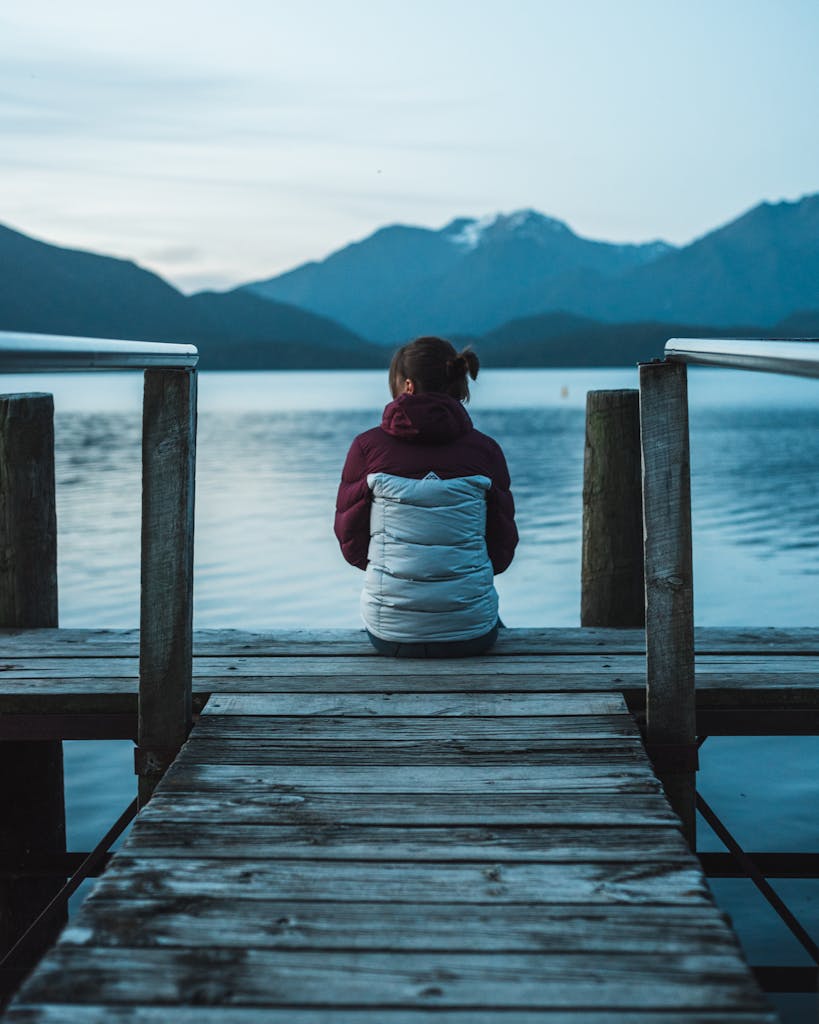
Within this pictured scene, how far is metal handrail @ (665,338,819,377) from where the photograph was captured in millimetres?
2008

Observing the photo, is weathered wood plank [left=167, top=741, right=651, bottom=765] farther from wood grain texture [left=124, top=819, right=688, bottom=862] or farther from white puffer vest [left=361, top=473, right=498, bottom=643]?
white puffer vest [left=361, top=473, right=498, bottom=643]

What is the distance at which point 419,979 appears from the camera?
7.20ft

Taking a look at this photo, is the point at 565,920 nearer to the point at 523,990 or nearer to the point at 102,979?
the point at 523,990

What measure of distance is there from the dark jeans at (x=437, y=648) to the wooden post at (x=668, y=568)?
1.10m

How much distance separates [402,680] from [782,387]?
98599mm

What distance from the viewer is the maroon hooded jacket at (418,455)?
4.48 m

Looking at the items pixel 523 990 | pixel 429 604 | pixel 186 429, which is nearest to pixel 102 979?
pixel 523 990

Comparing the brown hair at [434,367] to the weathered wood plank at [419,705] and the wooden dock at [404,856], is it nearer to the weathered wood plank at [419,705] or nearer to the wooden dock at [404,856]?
the wooden dock at [404,856]

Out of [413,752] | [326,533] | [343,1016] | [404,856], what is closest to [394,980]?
[343,1016]

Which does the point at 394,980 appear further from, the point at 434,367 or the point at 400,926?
the point at 434,367

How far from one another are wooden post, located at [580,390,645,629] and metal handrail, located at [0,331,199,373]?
95.1 inches

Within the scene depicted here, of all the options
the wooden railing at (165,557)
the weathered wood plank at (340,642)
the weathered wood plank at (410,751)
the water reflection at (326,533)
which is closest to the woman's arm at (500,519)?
the weathered wood plank at (340,642)

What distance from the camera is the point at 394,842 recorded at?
112 inches

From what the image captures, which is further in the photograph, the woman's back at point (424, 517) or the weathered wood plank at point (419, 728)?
the woman's back at point (424, 517)
